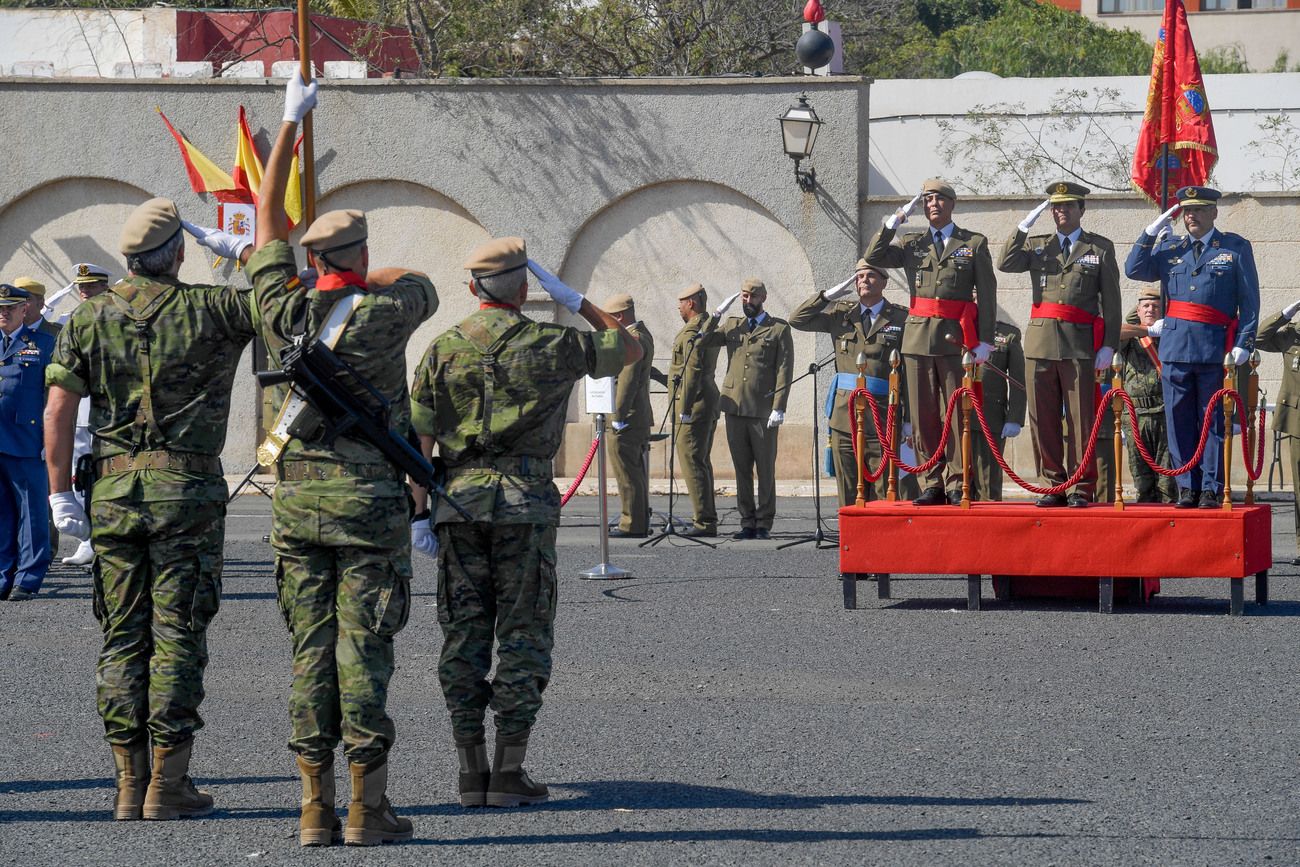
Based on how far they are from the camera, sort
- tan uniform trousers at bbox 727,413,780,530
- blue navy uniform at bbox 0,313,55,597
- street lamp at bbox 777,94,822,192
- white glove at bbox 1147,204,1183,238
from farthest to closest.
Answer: street lamp at bbox 777,94,822,192
tan uniform trousers at bbox 727,413,780,530
blue navy uniform at bbox 0,313,55,597
white glove at bbox 1147,204,1183,238

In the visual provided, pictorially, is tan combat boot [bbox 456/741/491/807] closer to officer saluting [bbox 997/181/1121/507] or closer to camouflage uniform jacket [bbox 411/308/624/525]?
camouflage uniform jacket [bbox 411/308/624/525]

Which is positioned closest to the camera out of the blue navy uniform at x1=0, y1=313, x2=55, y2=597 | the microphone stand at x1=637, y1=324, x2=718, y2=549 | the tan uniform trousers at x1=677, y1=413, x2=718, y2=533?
the blue navy uniform at x1=0, y1=313, x2=55, y2=597

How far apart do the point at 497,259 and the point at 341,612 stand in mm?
1457

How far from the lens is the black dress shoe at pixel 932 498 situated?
11.6 meters

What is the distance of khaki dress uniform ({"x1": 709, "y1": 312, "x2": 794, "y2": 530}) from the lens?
51.3ft

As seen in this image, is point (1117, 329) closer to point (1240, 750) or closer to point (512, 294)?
point (1240, 750)

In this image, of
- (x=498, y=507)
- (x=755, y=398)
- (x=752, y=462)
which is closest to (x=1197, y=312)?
(x=755, y=398)

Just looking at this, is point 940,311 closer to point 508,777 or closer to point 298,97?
point 508,777

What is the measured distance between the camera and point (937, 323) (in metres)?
11.8

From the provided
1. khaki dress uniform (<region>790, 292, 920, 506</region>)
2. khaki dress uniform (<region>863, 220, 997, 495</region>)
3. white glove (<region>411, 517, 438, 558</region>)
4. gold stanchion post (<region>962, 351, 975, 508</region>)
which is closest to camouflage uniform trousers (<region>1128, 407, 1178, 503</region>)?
khaki dress uniform (<region>790, 292, 920, 506</region>)

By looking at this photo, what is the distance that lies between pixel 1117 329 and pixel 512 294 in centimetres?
605

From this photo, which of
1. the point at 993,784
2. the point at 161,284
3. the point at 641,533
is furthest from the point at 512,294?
the point at 641,533

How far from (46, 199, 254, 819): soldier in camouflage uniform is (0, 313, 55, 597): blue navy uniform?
19.3ft

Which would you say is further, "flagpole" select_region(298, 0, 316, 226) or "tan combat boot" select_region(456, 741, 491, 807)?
"flagpole" select_region(298, 0, 316, 226)
